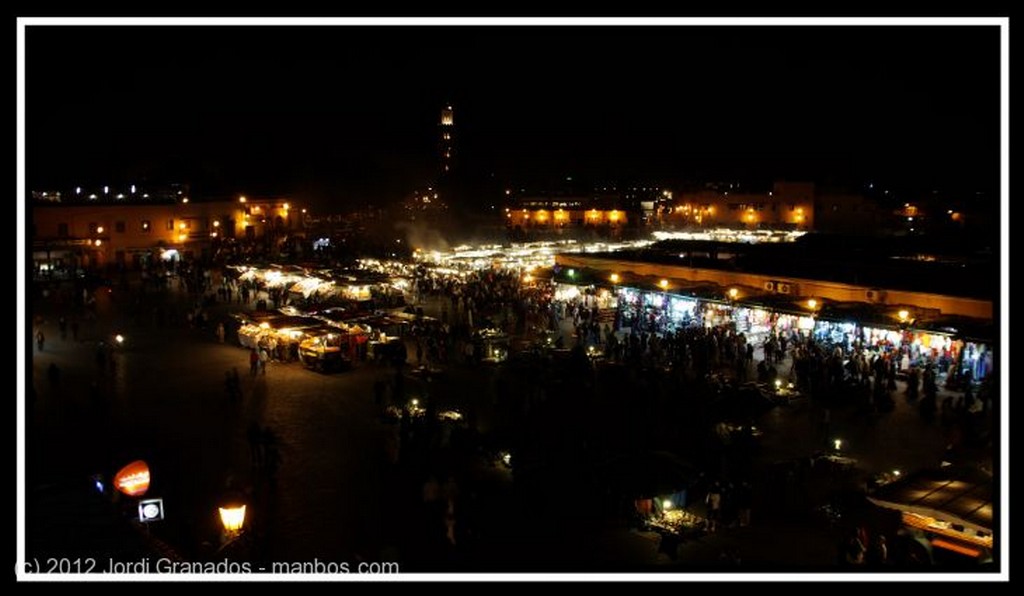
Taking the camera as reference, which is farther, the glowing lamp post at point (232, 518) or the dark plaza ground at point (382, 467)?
the dark plaza ground at point (382, 467)

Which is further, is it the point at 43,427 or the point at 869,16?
the point at 43,427

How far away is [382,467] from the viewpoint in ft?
37.4

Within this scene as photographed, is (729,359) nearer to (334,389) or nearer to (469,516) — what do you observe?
(334,389)

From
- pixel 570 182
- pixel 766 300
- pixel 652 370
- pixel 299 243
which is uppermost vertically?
pixel 570 182

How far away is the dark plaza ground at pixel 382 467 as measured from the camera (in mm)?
8742

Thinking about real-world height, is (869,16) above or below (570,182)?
below

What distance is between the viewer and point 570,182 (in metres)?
99.8

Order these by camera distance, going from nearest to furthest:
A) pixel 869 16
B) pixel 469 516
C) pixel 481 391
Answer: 1. pixel 869 16
2. pixel 469 516
3. pixel 481 391

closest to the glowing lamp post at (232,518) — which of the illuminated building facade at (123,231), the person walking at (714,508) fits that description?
the person walking at (714,508)

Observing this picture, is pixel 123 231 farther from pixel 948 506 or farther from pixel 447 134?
pixel 447 134

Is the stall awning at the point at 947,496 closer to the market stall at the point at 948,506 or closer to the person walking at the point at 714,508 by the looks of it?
the market stall at the point at 948,506

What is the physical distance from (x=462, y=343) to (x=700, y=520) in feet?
39.5

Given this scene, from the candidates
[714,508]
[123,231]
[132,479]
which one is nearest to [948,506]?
[714,508]
